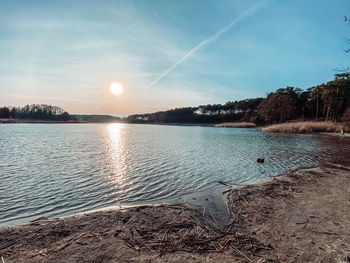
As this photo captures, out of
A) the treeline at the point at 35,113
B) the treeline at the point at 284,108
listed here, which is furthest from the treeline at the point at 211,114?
the treeline at the point at 35,113

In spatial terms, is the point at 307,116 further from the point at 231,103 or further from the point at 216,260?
the point at 216,260

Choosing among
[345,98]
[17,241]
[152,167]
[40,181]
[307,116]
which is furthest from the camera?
[307,116]

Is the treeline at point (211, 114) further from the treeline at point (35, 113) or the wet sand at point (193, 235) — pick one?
the wet sand at point (193, 235)

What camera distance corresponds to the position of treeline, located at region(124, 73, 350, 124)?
4709 centimetres

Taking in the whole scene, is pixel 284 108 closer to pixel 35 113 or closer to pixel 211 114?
pixel 211 114

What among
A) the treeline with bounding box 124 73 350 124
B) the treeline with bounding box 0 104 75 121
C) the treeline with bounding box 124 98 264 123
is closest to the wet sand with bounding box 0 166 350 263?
the treeline with bounding box 124 73 350 124

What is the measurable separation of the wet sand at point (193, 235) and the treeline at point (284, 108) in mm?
11307

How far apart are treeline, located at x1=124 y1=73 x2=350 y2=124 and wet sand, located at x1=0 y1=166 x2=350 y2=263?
1131 centimetres

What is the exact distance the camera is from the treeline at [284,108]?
4709 centimetres

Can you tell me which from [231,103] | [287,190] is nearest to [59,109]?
[231,103]

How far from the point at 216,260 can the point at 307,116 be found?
8679cm

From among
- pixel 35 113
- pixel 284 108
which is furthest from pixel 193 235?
pixel 35 113

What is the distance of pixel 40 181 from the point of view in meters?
7.65

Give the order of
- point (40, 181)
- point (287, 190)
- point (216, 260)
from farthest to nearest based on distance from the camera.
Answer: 1. point (40, 181)
2. point (287, 190)
3. point (216, 260)
